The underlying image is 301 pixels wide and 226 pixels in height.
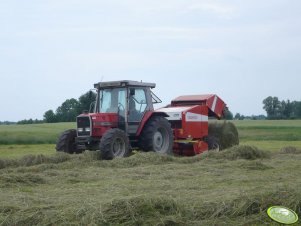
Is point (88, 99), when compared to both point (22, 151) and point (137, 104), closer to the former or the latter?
point (137, 104)

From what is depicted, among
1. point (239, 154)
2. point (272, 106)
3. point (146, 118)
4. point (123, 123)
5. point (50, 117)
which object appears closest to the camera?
point (239, 154)

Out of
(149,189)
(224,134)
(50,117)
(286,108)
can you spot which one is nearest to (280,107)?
(286,108)

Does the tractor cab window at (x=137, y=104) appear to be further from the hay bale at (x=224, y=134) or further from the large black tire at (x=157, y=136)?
the hay bale at (x=224, y=134)

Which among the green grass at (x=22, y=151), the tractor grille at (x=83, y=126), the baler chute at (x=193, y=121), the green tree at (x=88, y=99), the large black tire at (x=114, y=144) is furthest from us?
the green grass at (x=22, y=151)

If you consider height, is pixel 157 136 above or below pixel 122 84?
below

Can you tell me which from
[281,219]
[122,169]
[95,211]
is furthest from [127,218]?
[122,169]

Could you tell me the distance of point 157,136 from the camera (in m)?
15.4

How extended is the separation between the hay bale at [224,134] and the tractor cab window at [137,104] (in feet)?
13.0

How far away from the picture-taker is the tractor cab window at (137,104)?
15.1 m

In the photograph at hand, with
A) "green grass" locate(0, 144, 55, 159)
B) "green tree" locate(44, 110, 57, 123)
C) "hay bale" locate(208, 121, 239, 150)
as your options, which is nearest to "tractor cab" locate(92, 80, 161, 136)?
"green grass" locate(0, 144, 55, 159)

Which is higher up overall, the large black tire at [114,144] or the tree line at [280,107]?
the tree line at [280,107]

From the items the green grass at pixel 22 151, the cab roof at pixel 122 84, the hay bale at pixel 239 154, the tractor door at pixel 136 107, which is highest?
the cab roof at pixel 122 84

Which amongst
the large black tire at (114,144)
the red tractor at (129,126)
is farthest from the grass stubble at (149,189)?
the red tractor at (129,126)

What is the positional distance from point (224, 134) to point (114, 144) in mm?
5709
